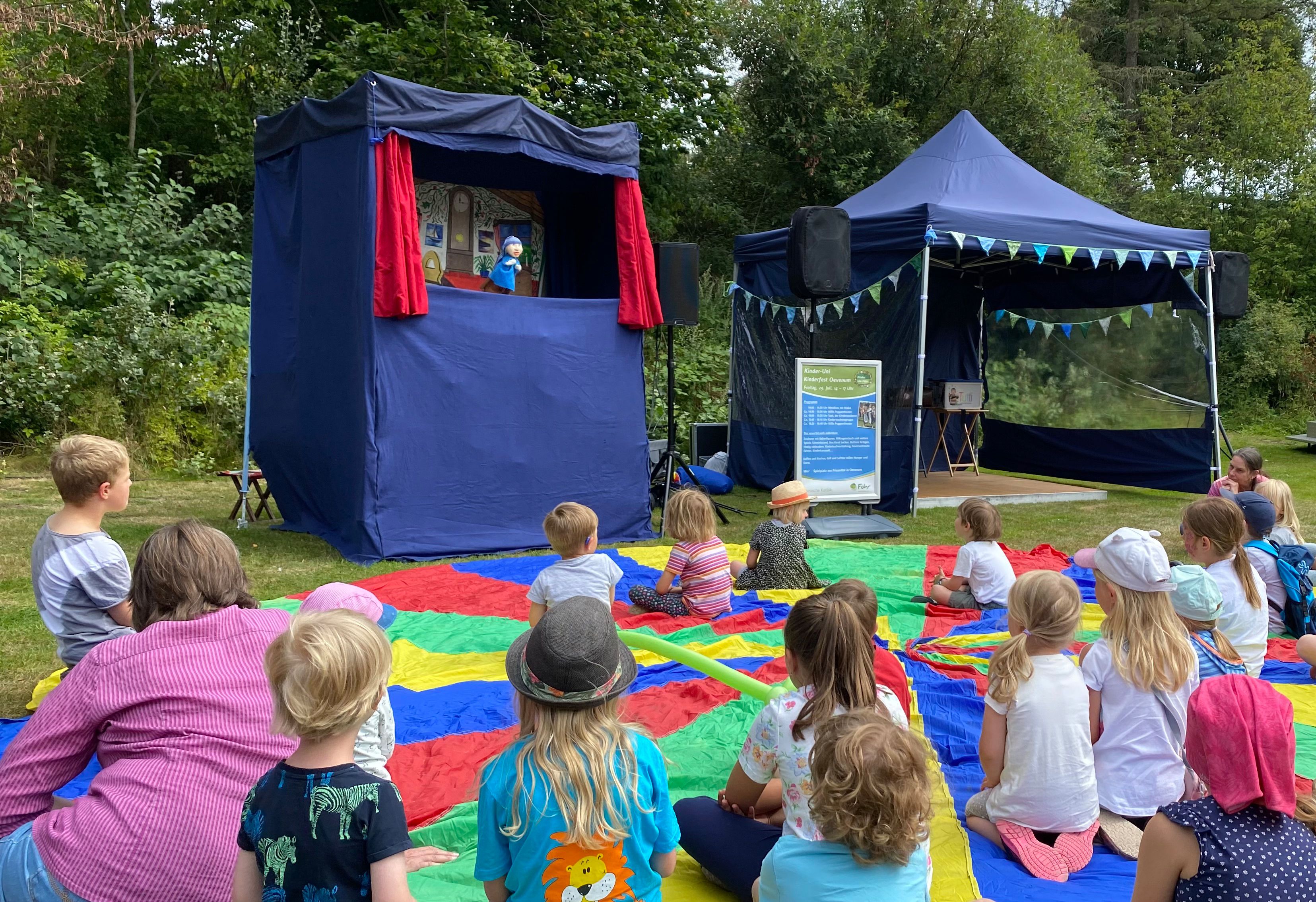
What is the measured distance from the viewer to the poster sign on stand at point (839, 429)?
29.3 ft

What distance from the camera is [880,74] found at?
66.4 feet

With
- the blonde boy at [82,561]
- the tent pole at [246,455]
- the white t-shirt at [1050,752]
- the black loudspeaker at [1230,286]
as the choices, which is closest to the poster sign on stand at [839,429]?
the black loudspeaker at [1230,286]

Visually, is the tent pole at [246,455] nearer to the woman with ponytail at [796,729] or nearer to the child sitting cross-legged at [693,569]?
the child sitting cross-legged at [693,569]

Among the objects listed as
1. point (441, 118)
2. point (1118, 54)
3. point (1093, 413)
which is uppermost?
point (1118, 54)

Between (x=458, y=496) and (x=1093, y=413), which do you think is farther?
(x=1093, y=413)

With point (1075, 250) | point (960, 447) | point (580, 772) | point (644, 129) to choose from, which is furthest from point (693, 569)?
point (644, 129)

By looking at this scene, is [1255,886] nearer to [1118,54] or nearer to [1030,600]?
[1030,600]

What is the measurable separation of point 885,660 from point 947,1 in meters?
19.4

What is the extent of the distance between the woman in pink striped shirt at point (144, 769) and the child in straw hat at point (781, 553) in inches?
157

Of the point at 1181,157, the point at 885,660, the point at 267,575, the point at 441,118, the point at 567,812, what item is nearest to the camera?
the point at 567,812

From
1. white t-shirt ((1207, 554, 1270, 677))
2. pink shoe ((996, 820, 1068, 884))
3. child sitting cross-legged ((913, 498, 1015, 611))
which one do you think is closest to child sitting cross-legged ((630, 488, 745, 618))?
child sitting cross-legged ((913, 498, 1015, 611))

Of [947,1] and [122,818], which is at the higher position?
[947,1]

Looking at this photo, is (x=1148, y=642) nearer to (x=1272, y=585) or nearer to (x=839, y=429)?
(x=1272, y=585)

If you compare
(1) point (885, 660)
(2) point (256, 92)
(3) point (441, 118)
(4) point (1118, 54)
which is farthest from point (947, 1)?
(1) point (885, 660)
